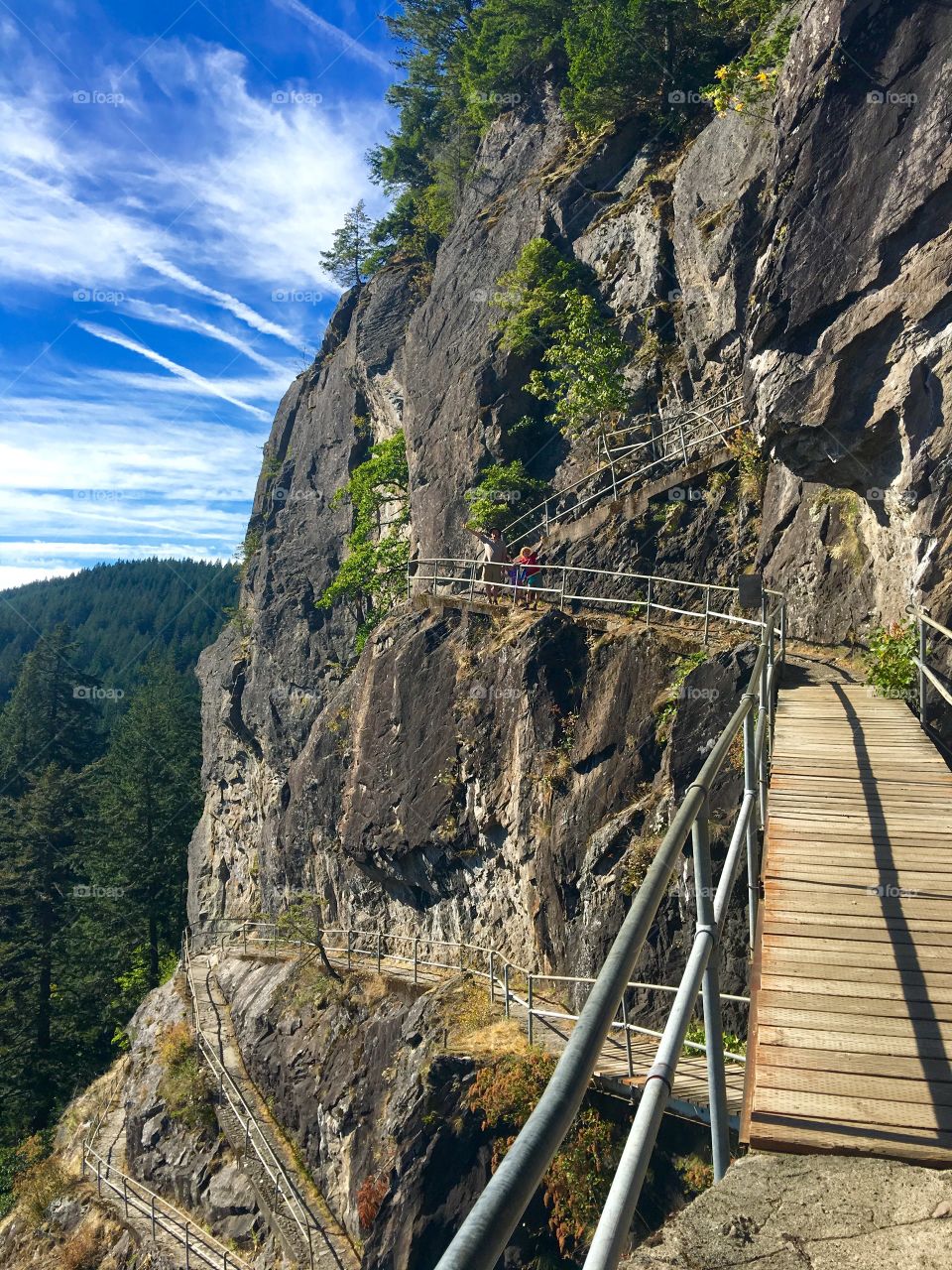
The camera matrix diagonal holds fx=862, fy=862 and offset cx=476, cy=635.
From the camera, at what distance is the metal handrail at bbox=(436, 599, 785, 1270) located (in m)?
1.25

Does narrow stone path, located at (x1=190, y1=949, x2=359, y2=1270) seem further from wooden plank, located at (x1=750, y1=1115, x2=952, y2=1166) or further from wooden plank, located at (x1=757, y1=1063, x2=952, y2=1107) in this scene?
wooden plank, located at (x1=750, y1=1115, x2=952, y2=1166)

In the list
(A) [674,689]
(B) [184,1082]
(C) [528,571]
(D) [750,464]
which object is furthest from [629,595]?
(B) [184,1082]

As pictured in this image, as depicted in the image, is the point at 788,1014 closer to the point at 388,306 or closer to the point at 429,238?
the point at 388,306

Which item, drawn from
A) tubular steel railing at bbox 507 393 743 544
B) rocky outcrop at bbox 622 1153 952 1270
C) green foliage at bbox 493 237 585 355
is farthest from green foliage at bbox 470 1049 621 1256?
green foliage at bbox 493 237 585 355

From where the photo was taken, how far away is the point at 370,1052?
49.4 feet

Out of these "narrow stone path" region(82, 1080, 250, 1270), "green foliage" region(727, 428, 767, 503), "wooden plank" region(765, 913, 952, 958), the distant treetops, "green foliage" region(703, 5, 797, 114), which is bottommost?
"narrow stone path" region(82, 1080, 250, 1270)

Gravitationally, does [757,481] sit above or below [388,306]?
below

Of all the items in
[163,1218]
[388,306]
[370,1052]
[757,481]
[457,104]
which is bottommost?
[163,1218]

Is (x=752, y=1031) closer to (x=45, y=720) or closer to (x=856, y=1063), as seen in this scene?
(x=856, y=1063)

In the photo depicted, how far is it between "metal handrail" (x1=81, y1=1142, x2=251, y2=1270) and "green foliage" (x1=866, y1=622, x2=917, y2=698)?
1459cm

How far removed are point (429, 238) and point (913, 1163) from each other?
38.0 metres

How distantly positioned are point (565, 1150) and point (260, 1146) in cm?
921

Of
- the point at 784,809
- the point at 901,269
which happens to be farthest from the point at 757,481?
the point at 784,809

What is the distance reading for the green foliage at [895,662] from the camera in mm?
10555
